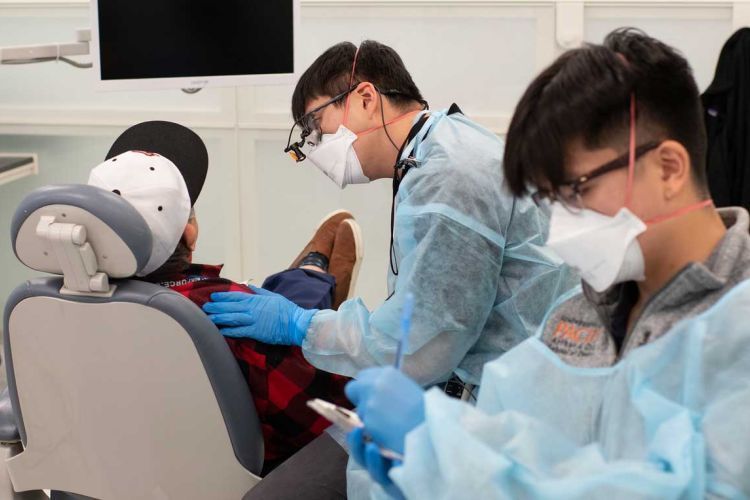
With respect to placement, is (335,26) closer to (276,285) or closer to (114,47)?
(114,47)

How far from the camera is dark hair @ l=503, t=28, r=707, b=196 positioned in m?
1.05

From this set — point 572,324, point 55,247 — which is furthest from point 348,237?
point 572,324

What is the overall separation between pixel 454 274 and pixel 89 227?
594mm

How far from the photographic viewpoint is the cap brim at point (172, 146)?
6.93ft

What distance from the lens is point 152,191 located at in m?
1.54

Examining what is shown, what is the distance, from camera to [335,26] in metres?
3.31

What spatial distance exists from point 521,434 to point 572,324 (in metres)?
0.26

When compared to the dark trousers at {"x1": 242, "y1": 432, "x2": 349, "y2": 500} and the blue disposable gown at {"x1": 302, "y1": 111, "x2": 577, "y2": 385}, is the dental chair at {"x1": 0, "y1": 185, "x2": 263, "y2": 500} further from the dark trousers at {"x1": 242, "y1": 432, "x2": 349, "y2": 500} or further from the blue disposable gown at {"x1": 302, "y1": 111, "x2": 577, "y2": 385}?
the blue disposable gown at {"x1": 302, "y1": 111, "x2": 577, "y2": 385}

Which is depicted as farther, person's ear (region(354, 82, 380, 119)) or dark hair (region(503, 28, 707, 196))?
person's ear (region(354, 82, 380, 119))

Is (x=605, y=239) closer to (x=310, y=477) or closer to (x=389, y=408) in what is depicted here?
(x=389, y=408)

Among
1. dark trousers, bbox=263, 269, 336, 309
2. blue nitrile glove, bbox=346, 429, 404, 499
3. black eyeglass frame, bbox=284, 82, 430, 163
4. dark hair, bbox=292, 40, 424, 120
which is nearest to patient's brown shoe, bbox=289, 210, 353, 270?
dark trousers, bbox=263, 269, 336, 309

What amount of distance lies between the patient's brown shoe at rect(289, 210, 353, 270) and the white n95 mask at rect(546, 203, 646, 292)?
4.83 ft

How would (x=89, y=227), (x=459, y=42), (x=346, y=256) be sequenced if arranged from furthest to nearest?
1. (x=459, y=42)
2. (x=346, y=256)
3. (x=89, y=227)

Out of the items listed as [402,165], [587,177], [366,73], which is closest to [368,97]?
[366,73]
